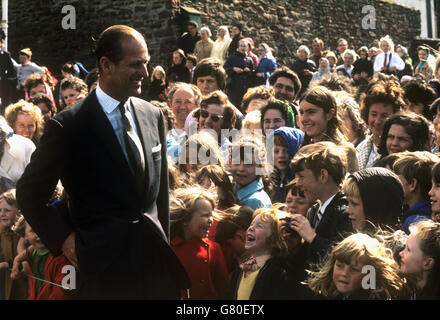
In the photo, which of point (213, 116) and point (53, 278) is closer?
point (53, 278)

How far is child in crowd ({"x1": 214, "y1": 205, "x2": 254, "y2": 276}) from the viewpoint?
4.39 metres

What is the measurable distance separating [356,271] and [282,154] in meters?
1.85

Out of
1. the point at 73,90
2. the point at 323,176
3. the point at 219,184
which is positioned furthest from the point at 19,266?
the point at 73,90

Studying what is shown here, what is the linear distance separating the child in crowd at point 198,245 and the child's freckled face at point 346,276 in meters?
0.78

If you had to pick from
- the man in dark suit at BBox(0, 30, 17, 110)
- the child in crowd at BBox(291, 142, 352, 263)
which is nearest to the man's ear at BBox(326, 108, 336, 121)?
the child in crowd at BBox(291, 142, 352, 263)

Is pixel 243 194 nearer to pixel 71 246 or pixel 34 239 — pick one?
pixel 34 239

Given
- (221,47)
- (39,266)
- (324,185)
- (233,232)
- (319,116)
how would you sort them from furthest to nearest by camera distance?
(221,47) < (319,116) < (39,266) < (233,232) < (324,185)

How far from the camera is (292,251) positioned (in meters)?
3.90

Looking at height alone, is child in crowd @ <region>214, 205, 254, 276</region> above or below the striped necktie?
below

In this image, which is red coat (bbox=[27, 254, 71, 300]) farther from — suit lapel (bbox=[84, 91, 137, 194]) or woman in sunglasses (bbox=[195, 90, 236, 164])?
woman in sunglasses (bbox=[195, 90, 236, 164])

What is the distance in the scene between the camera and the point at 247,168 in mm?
4848

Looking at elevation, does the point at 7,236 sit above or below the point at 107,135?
below

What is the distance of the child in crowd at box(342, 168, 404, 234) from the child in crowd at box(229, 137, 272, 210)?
3.22 ft


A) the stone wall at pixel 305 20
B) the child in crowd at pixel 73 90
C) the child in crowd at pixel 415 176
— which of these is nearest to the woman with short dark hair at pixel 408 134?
the child in crowd at pixel 415 176
